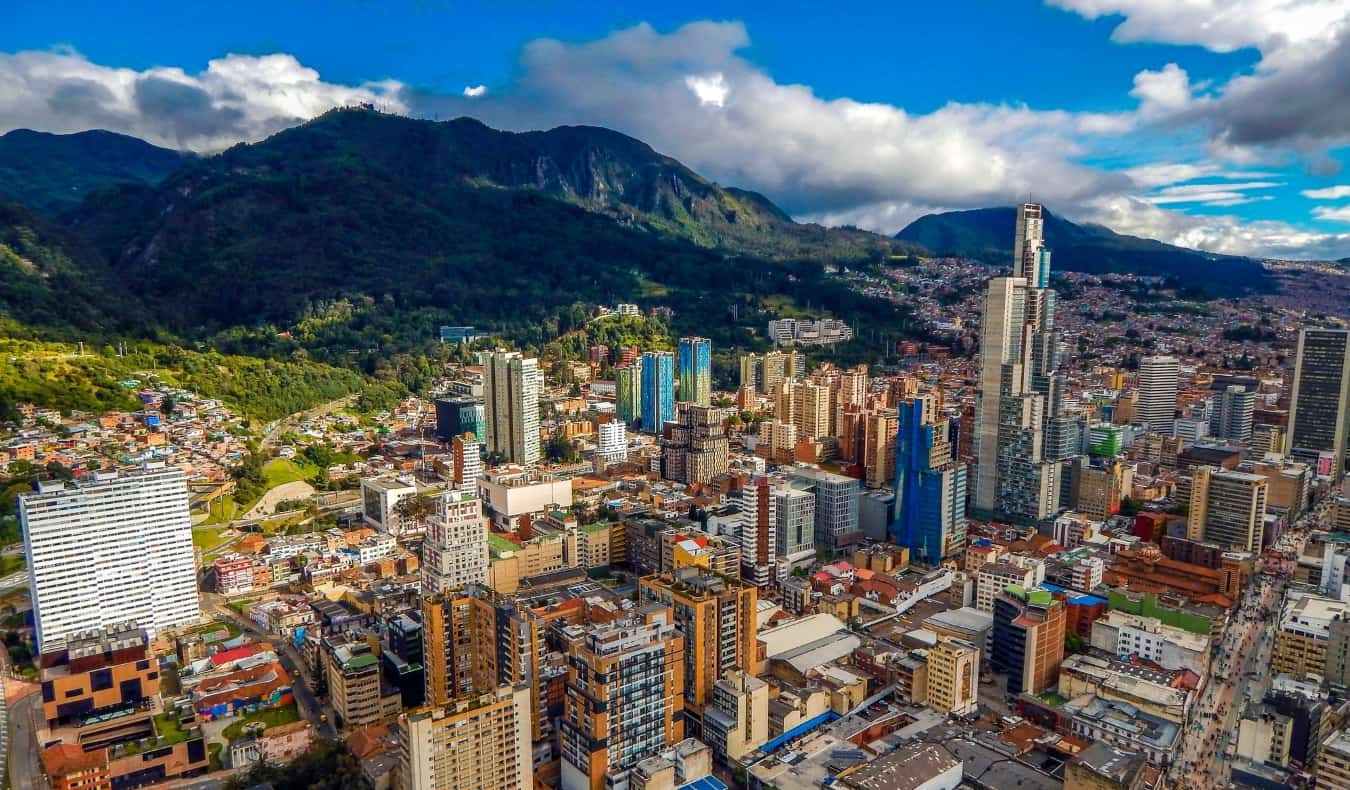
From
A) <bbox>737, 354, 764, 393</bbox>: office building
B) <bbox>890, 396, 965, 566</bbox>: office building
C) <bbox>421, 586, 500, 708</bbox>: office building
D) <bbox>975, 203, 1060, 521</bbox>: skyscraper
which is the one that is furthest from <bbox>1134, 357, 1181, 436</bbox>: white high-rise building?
<bbox>421, 586, 500, 708</bbox>: office building

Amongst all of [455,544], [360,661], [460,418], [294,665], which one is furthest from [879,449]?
[294,665]

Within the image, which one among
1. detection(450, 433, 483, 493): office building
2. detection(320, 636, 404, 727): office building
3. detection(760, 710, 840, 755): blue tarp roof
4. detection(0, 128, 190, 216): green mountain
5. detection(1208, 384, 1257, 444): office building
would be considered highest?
detection(0, 128, 190, 216): green mountain

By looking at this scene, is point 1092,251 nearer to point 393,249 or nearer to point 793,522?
point 393,249

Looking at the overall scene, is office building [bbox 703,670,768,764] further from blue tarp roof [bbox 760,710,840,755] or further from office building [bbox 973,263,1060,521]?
office building [bbox 973,263,1060,521]

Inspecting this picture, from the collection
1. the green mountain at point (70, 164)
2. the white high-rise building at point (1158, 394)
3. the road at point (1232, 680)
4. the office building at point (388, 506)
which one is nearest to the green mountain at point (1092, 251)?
the white high-rise building at point (1158, 394)

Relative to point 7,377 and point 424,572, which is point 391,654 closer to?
point 424,572

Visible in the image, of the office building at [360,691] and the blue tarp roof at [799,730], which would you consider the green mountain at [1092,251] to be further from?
the office building at [360,691]
